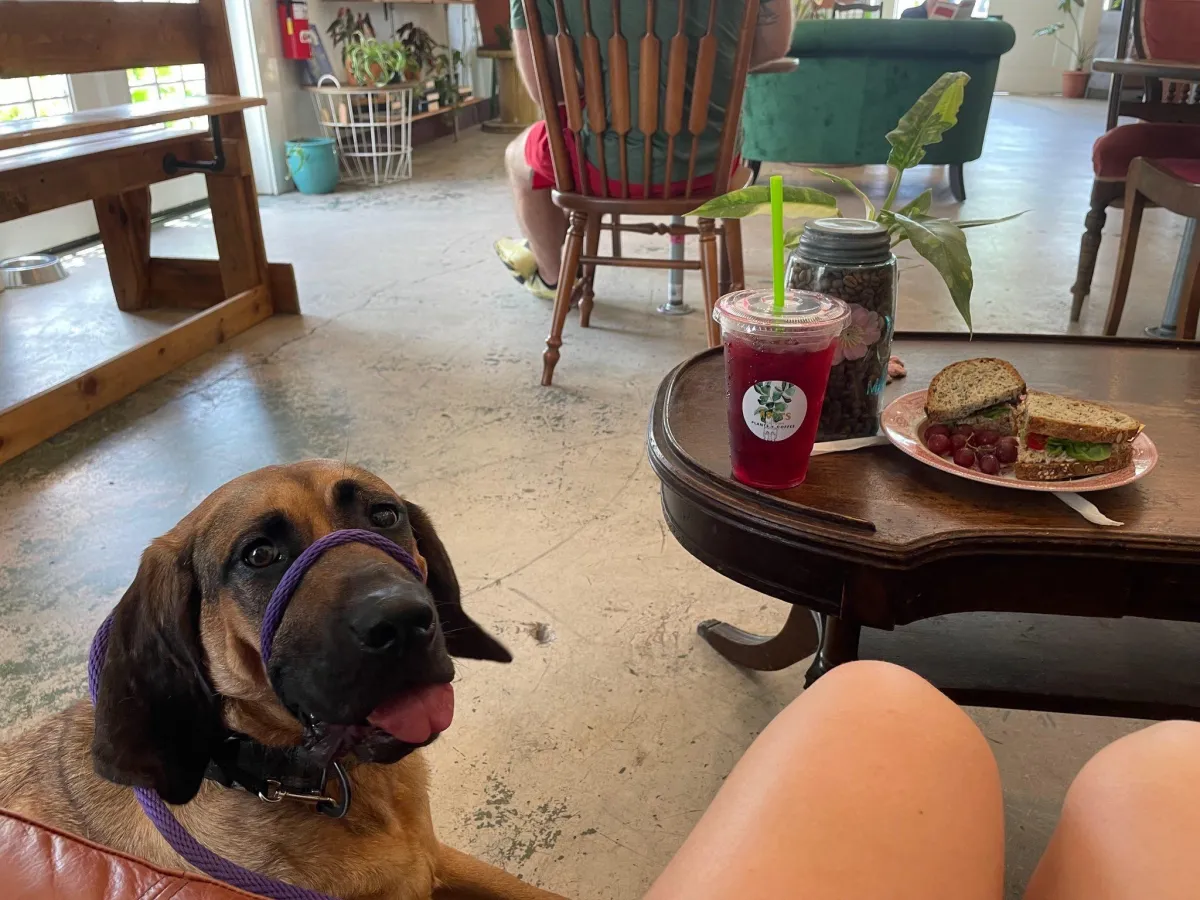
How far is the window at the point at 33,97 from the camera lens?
12.4 ft

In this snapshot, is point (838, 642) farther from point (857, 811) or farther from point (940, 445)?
point (857, 811)

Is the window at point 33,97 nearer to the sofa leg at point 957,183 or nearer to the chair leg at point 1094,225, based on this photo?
the chair leg at point 1094,225

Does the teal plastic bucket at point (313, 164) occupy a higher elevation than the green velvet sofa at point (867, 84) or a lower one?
lower

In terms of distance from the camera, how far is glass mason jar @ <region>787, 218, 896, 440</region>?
0.99 meters

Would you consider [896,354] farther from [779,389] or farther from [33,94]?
[33,94]

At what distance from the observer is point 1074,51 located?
34.8 feet

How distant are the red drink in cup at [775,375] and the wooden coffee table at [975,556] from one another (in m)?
0.03

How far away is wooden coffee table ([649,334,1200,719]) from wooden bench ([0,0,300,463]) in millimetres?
1844

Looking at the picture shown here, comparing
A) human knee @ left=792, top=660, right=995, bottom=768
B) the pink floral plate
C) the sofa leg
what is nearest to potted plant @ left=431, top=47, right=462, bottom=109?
the sofa leg

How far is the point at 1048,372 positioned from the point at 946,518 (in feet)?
1.86

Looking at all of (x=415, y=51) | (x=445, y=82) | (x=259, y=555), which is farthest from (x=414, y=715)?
(x=445, y=82)

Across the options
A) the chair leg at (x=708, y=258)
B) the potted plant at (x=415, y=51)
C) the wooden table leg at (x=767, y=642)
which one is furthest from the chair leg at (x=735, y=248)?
the potted plant at (x=415, y=51)

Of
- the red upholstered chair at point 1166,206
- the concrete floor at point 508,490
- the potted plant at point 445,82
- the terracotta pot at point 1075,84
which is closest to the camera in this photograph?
the concrete floor at point 508,490

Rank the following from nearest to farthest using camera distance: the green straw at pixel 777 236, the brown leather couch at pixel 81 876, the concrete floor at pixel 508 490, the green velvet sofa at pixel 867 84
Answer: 1. the brown leather couch at pixel 81 876
2. the green straw at pixel 777 236
3. the concrete floor at pixel 508 490
4. the green velvet sofa at pixel 867 84
